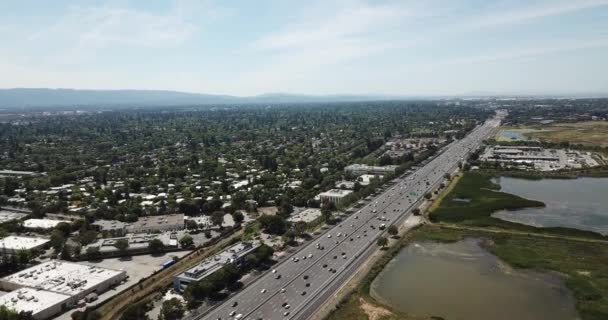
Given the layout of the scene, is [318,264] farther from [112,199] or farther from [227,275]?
[112,199]

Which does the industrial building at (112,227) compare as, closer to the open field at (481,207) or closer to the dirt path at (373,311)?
the dirt path at (373,311)

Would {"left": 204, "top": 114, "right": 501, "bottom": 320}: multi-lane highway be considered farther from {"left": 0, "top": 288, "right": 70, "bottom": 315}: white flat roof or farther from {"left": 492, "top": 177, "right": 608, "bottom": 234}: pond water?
{"left": 492, "top": 177, "right": 608, "bottom": 234}: pond water

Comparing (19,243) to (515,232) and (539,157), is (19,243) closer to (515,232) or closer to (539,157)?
(515,232)

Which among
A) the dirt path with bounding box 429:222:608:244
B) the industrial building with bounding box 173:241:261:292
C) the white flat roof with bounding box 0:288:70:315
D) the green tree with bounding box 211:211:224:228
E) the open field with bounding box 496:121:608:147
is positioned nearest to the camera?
the white flat roof with bounding box 0:288:70:315

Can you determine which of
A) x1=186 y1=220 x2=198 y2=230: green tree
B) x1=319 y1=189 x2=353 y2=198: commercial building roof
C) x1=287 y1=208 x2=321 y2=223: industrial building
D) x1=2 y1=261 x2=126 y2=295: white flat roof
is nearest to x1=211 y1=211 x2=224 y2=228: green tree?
x1=186 y1=220 x2=198 y2=230: green tree

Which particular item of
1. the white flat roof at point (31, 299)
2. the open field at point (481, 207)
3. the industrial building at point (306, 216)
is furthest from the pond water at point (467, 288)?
the white flat roof at point (31, 299)

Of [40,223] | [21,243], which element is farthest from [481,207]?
[40,223]
